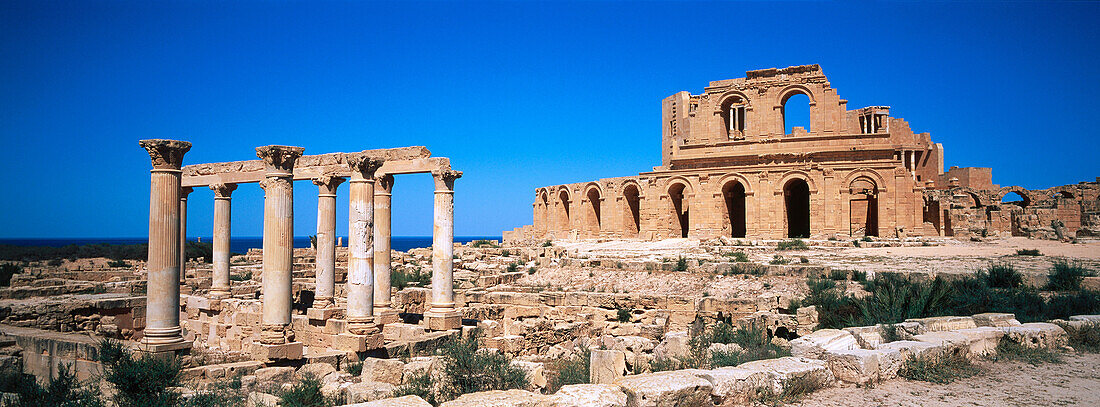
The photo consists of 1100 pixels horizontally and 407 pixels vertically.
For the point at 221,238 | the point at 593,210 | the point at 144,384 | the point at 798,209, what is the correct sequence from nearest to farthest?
the point at 144,384
the point at 221,238
the point at 798,209
the point at 593,210

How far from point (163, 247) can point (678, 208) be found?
27776 mm

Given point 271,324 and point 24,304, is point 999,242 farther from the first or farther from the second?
point 24,304

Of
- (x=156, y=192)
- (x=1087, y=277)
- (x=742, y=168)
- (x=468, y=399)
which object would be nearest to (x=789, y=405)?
(x=468, y=399)

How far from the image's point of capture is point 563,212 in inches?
1630

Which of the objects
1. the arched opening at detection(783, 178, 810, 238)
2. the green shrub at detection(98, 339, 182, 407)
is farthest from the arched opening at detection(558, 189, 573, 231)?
the green shrub at detection(98, 339, 182, 407)

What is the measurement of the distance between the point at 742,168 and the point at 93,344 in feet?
87.7

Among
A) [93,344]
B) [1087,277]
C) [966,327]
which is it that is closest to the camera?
[966,327]

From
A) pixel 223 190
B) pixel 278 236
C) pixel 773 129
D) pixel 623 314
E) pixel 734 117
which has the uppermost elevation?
pixel 734 117

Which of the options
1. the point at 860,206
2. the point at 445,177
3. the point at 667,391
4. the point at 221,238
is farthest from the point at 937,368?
the point at 860,206

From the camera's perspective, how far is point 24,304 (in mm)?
13914

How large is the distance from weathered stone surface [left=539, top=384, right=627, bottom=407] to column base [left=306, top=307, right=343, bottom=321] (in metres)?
9.82

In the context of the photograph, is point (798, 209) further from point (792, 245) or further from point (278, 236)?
point (278, 236)

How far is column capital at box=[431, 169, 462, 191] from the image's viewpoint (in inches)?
588

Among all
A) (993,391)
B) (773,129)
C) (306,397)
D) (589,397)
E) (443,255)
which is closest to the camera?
(589,397)
